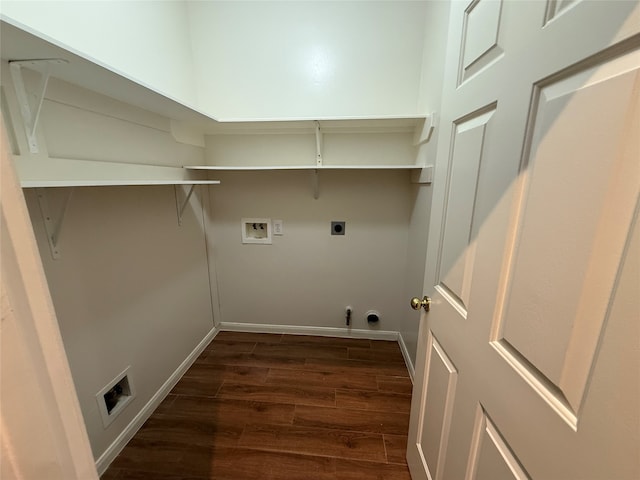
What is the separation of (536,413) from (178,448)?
5.56 ft

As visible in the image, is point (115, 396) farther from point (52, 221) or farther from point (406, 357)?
point (406, 357)

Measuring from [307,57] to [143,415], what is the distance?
8.34 feet

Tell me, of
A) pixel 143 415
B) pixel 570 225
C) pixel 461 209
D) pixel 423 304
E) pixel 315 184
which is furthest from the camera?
pixel 315 184

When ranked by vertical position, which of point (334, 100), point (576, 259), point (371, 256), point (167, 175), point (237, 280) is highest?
point (334, 100)

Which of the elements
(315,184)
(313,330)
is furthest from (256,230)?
(313,330)

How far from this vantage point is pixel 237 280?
2.34 metres

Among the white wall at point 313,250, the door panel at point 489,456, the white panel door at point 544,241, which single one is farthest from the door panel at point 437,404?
the white wall at point 313,250

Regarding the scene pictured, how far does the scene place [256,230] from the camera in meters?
2.24

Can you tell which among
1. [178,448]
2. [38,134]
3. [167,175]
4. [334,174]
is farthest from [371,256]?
[38,134]

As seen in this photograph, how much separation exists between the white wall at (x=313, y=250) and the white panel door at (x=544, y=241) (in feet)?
4.01

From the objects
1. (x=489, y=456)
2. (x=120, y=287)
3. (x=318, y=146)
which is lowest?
(x=489, y=456)

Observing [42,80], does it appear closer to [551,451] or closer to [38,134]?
[38,134]

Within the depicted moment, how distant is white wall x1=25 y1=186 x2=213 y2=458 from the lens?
112 centimetres

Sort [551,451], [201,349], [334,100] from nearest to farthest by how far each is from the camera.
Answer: [551,451]
[334,100]
[201,349]
